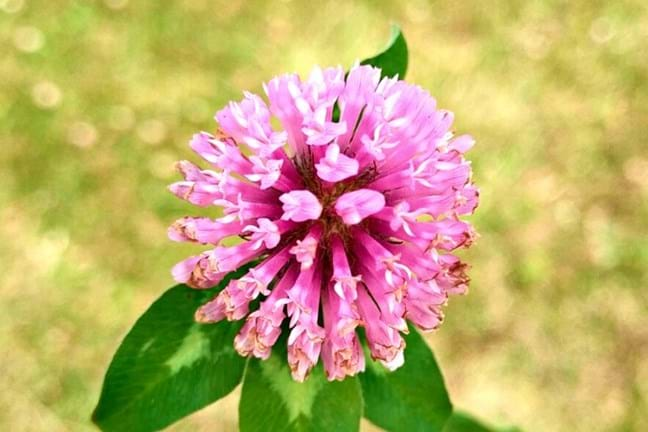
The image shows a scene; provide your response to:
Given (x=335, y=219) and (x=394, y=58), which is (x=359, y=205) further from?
(x=394, y=58)

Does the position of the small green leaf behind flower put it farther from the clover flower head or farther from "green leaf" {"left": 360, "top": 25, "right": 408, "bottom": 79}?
"green leaf" {"left": 360, "top": 25, "right": 408, "bottom": 79}

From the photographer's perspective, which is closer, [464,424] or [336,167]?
[336,167]

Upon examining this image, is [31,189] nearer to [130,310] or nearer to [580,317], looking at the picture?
[130,310]

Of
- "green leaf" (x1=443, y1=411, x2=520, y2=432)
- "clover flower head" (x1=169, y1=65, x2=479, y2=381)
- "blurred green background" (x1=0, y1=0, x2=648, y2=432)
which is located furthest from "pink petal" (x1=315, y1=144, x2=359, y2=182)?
"blurred green background" (x1=0, y1=0, x2=648, y2=432)

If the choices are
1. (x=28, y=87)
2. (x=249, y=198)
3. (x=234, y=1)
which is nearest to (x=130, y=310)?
(x=28, y=87)

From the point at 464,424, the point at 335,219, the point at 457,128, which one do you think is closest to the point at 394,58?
the point at 335,219

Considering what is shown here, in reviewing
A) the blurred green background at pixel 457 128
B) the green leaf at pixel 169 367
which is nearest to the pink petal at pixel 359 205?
the green leaf at pixel 169 367
